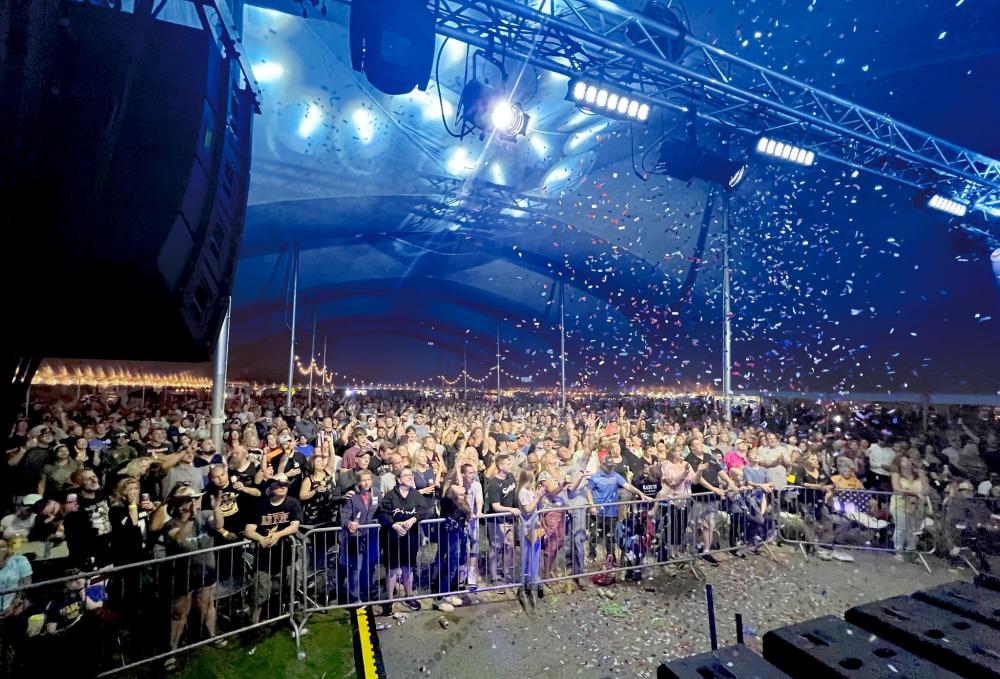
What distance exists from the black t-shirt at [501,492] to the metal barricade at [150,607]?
7.95ft

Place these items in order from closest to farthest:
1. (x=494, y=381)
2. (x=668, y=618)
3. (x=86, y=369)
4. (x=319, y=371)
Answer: (x=668, y=618), (x=86, y=369), (x=319, y=371), (x=494, y=381)

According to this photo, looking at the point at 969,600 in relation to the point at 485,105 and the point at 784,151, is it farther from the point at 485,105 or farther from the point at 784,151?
the point at 784,151

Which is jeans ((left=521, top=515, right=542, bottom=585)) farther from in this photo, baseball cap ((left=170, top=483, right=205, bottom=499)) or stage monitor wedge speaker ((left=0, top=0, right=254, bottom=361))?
stage monitor wedge speaker ((left=0, top=0, right=254, bottom=361))

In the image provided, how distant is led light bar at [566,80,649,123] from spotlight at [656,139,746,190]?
1.79 m

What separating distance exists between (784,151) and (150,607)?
12.9 m

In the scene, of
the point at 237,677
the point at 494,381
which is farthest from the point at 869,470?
the point at 494,381

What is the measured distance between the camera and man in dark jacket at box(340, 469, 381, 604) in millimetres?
5844

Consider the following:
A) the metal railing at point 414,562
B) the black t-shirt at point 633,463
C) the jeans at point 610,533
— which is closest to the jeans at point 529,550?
the metal railing at point 414,562

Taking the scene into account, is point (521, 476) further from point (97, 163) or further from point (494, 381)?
point (494, 381)

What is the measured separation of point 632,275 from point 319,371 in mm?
26368

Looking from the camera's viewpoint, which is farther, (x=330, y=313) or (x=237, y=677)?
(x=330, y=313)

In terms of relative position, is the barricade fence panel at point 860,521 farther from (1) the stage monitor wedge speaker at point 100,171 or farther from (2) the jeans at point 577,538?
(1) the stage monitor wedge speaker at point 100,171

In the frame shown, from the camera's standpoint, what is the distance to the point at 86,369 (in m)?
21.6

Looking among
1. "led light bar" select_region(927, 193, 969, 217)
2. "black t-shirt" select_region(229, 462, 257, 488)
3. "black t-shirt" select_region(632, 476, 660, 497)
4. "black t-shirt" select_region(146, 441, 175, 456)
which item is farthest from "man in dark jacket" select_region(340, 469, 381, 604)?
"led light bar" select_region(927, 193, 969, 217)
